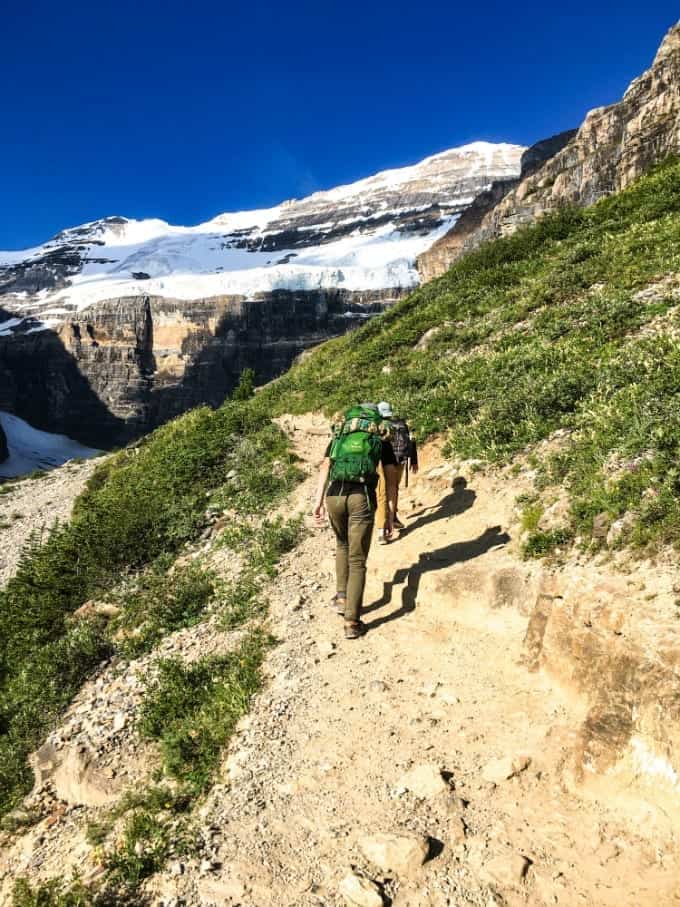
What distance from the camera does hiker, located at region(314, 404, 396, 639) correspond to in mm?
6895

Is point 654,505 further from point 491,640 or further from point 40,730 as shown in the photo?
point 40,730

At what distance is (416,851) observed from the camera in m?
3.93

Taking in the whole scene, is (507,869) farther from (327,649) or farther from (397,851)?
(327,649)

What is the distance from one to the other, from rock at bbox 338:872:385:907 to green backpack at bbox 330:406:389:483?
13.0ft

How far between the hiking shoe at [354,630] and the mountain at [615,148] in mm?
29070

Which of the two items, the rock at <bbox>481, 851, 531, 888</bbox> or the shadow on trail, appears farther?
the shadow on trail

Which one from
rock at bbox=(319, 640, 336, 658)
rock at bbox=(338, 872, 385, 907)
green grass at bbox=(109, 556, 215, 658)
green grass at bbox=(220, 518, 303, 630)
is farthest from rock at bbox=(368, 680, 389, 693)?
green grass at bbox=(109, 556, 215, 658)

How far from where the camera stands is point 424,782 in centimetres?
455

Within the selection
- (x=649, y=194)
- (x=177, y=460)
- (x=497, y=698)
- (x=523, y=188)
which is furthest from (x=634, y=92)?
(x=497, y=698)

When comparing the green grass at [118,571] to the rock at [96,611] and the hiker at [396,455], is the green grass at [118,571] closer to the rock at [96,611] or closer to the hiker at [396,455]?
the rock at [96,611]

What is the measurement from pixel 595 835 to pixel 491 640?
241 centimetres

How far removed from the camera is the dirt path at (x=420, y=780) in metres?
3.72

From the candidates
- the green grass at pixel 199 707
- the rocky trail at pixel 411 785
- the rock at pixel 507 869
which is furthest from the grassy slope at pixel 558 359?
the green grass at pixel 199 707

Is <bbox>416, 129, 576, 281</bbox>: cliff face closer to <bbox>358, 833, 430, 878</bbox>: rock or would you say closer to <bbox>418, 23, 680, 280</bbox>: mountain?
<bbox>418, 23, 680, 280</bbox>: mountain
